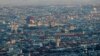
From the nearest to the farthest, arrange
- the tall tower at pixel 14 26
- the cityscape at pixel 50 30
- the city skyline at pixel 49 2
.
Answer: the cityscape at pixel 50 30
the tall tower at pixel 14 26
the city skyline at pixel 49 2

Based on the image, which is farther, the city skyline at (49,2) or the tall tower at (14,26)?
the city skyline at (49,2)

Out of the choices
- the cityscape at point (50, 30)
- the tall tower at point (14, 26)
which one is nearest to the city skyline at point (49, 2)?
the cityscape at point (50, 30)

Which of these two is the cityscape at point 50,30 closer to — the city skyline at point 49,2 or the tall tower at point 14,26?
the tall tower at point 14,26

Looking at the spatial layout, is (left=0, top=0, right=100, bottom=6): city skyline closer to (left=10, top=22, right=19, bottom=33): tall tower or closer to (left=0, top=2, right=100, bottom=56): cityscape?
(left=0, top=2, right=100, bottom=56): cityscape

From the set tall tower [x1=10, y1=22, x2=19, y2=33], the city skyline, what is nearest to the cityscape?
tall tower [x1=10, y1=22, x2=19, y2=33]

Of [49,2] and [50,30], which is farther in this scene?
[49,2]

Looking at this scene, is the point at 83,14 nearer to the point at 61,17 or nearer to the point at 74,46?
the point at 61,17

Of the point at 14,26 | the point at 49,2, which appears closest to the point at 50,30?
the point at 14,26

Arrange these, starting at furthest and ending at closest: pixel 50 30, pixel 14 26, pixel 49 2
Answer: pixel 49 2 < pixel 14 26 < pixel 50 30

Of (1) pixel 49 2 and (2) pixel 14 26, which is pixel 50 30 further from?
(1) pixel 49 2

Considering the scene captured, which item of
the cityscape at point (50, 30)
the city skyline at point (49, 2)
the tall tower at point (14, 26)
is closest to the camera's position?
the cityscape at point (50, 30)
